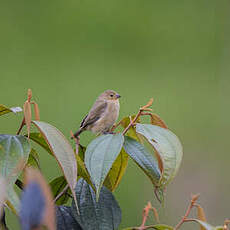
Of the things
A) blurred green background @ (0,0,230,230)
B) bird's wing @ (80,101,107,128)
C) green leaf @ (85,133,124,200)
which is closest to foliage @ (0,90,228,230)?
green leaf @ (85,133,124,200)

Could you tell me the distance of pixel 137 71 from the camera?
3.19 meters

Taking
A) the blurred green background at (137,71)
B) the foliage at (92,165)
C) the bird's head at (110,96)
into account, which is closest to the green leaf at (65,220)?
the foliage at (92,165)

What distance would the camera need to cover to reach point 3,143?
18.8 inches

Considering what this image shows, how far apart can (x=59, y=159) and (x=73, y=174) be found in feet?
0.07

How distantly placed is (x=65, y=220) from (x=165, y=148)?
0.49ft

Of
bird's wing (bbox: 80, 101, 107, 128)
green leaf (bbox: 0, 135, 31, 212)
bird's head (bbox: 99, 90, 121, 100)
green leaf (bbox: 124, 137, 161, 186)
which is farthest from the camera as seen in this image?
bird's head (bbox: 99, 90, 121, 100)

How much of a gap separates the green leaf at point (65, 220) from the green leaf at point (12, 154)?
0.38 ft

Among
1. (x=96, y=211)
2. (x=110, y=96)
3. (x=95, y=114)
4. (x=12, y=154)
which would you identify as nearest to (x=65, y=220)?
(x=96, y=211)

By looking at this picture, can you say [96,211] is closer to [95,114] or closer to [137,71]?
[95,114]

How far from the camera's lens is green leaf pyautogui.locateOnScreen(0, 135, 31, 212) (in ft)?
1.37

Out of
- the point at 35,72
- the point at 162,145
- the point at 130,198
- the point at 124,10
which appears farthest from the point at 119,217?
the point at 124,10

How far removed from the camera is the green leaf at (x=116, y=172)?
62 cm

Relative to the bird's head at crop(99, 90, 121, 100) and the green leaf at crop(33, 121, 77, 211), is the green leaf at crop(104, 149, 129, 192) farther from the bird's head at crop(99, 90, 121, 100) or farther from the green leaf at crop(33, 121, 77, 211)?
the bird's head at crop(99, 90, 121, 100)

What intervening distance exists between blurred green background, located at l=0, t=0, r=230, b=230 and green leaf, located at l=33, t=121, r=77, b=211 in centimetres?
188
